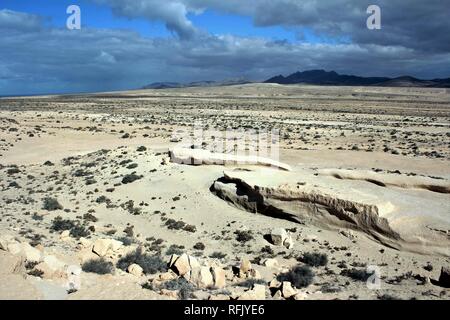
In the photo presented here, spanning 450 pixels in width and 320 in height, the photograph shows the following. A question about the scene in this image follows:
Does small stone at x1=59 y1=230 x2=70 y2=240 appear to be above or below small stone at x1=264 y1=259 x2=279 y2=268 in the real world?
above

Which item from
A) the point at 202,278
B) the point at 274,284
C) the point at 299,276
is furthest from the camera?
the point at 299,276

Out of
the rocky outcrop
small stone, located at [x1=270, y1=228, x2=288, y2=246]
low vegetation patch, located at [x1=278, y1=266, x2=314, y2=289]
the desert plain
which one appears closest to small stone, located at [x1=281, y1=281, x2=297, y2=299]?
the desert plain

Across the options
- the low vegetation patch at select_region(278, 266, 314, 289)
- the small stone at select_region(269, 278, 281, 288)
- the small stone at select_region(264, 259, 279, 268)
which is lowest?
the small stone at select_region(264, 259, 279, 268)

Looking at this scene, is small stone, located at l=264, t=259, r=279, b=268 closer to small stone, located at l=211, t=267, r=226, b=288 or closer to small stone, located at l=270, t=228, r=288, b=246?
small stone, located at l=270, t=228, r=288, b=246

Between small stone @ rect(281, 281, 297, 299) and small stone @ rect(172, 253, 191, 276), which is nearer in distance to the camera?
small stone @ rect(281, 281, 297, 299)

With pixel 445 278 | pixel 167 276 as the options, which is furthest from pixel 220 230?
pixel 445 278

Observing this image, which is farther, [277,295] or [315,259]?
[315,259]

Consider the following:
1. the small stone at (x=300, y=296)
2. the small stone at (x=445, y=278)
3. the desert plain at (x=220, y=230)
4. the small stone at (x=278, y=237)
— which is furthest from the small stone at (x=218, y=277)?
the small stone at (x=445, y=278)

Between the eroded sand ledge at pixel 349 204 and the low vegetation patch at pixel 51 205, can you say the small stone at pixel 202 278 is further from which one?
the low vegetation patch at pixel 51 205

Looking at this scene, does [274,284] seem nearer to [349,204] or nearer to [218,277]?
[218,277]
